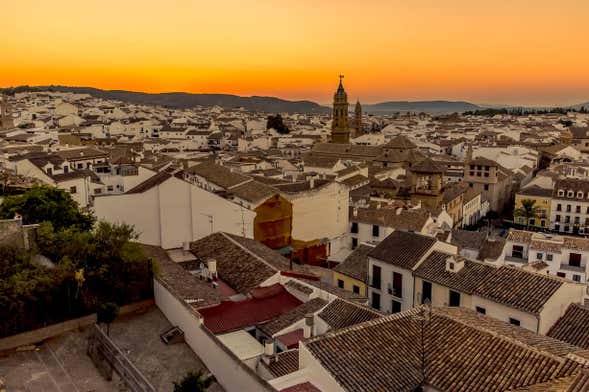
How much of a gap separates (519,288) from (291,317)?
9.02 meters

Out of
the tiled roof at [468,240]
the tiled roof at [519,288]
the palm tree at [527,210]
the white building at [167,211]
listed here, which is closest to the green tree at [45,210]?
the white building at [167,211]

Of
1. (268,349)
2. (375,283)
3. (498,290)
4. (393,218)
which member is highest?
(268,349)

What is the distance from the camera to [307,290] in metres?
17.6

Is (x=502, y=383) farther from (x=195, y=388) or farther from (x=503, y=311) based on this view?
(x=503, y=311)

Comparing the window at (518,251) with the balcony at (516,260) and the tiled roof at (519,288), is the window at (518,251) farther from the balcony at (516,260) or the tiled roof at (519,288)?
the tiled roof at (519,288)

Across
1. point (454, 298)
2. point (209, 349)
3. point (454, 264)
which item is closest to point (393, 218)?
point (454, 264)

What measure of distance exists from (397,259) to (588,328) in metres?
8.27

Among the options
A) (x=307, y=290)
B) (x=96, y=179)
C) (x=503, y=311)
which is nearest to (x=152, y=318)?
(x=307, y=290)

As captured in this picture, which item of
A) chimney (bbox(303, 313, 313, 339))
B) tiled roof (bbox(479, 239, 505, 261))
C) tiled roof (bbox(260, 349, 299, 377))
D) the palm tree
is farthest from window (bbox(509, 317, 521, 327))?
the palm tree

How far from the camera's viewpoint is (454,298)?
797 inches

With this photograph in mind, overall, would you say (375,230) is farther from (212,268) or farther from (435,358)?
(435,358)

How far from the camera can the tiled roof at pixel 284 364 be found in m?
13.1

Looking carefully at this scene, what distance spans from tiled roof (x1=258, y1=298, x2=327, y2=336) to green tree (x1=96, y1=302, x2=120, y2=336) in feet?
14.7

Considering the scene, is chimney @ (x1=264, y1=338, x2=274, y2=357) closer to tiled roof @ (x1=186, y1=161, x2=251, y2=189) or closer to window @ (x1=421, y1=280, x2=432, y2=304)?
window @ (x1=421, y1=280, x2=432, y2=304)
